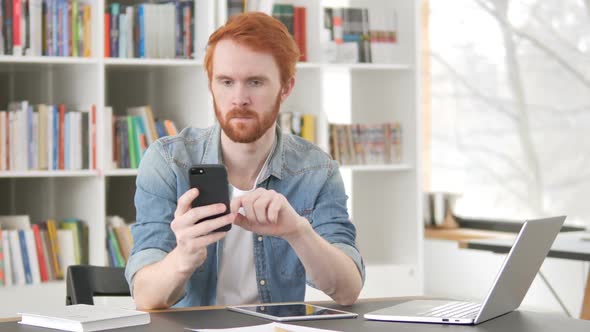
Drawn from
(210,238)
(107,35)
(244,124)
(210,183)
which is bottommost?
(210,238)

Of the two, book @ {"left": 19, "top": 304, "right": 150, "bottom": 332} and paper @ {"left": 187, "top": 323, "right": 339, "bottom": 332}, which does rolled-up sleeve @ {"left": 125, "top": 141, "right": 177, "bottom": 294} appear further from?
paper @ {"left": 187, "top": 323, "right": 339, "bottom": 332}

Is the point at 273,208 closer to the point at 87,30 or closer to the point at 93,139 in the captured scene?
the point at 93,139

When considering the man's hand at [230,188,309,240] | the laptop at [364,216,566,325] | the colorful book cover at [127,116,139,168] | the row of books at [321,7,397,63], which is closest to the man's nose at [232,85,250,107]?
the man's hand at [230,188,309,240]

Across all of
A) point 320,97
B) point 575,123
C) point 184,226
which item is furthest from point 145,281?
point 575,123

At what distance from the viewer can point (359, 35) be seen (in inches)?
183

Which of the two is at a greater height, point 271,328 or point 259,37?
point 259,37

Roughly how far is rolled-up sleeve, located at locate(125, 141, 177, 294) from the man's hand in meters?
0.31

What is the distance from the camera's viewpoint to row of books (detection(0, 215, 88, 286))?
3824 millimetres

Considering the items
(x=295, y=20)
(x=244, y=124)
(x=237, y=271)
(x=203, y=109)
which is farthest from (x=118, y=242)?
(x=244, y=124)

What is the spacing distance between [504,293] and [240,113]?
0.75 m

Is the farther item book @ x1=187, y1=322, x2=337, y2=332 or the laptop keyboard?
the laptop keyboard

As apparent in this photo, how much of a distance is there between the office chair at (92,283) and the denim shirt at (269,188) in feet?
0.58

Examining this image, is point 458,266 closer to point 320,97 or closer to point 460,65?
point 460,65

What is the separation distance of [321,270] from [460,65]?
3914 mm
